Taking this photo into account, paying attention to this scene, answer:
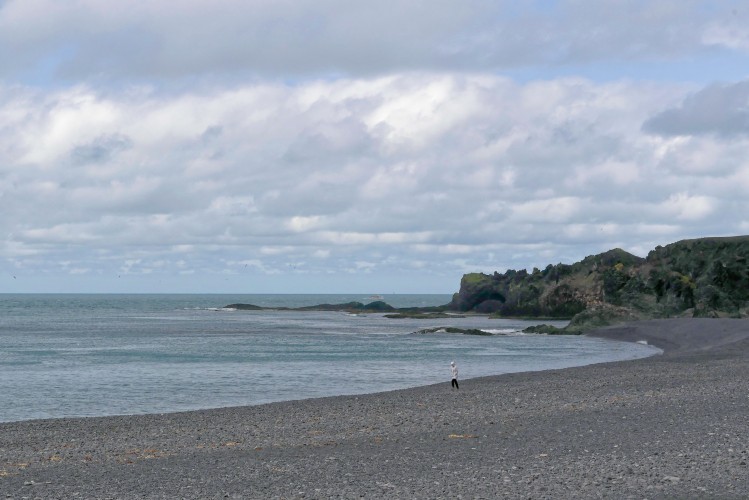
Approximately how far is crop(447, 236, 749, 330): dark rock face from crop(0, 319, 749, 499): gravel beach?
196 feet

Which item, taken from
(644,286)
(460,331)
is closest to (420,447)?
(460,331)

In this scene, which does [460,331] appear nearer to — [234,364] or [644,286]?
[644,286]

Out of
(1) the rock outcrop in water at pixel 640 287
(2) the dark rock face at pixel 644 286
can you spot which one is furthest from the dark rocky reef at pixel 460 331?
(2) the dark rock face at pixel 644 286

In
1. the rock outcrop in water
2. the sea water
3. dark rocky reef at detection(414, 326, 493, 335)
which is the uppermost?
the rock outcrop in water

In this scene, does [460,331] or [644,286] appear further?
[644,286]

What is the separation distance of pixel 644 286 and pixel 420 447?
87.3 metres

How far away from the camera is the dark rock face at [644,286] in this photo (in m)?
91.4

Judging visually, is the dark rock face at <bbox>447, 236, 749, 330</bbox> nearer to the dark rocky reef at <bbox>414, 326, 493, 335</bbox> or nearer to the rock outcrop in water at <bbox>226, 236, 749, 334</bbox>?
the rock outcrop in water at <bbox>226, 236, 749, 334</bbox>

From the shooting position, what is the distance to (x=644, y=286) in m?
101

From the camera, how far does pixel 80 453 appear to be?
20.9 meters

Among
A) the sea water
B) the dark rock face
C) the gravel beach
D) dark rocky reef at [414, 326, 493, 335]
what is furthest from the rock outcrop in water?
the gravel beach

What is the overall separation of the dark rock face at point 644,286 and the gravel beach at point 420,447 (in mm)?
59868

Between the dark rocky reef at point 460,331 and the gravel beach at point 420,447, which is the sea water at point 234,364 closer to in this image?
the dark rocky reef at point 460,331

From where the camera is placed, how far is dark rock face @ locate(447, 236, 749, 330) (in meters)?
91.4
